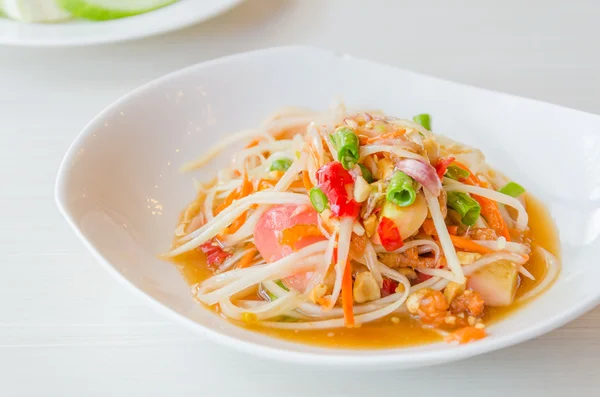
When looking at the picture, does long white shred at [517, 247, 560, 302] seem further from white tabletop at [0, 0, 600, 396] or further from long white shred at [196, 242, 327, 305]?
long white shred at [196, 242, 327, 305]

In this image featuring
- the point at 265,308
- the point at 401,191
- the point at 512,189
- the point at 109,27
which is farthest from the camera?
the point at 109,27

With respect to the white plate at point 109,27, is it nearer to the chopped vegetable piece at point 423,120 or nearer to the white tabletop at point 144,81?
the white tabletop at point 144,81

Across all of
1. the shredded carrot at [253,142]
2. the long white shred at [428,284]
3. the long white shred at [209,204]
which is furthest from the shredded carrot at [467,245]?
the shredded carrot at [253,142]

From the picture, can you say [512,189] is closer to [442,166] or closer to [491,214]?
[491,214]

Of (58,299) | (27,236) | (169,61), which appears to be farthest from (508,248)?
(169,61)

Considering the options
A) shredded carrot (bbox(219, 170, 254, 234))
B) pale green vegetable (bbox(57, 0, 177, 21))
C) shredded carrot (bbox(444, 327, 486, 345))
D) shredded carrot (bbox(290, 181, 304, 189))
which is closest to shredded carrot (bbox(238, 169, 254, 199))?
shredded carrot (bbox(219, 170, 254, 234))

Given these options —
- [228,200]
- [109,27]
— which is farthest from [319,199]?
[109,27]
